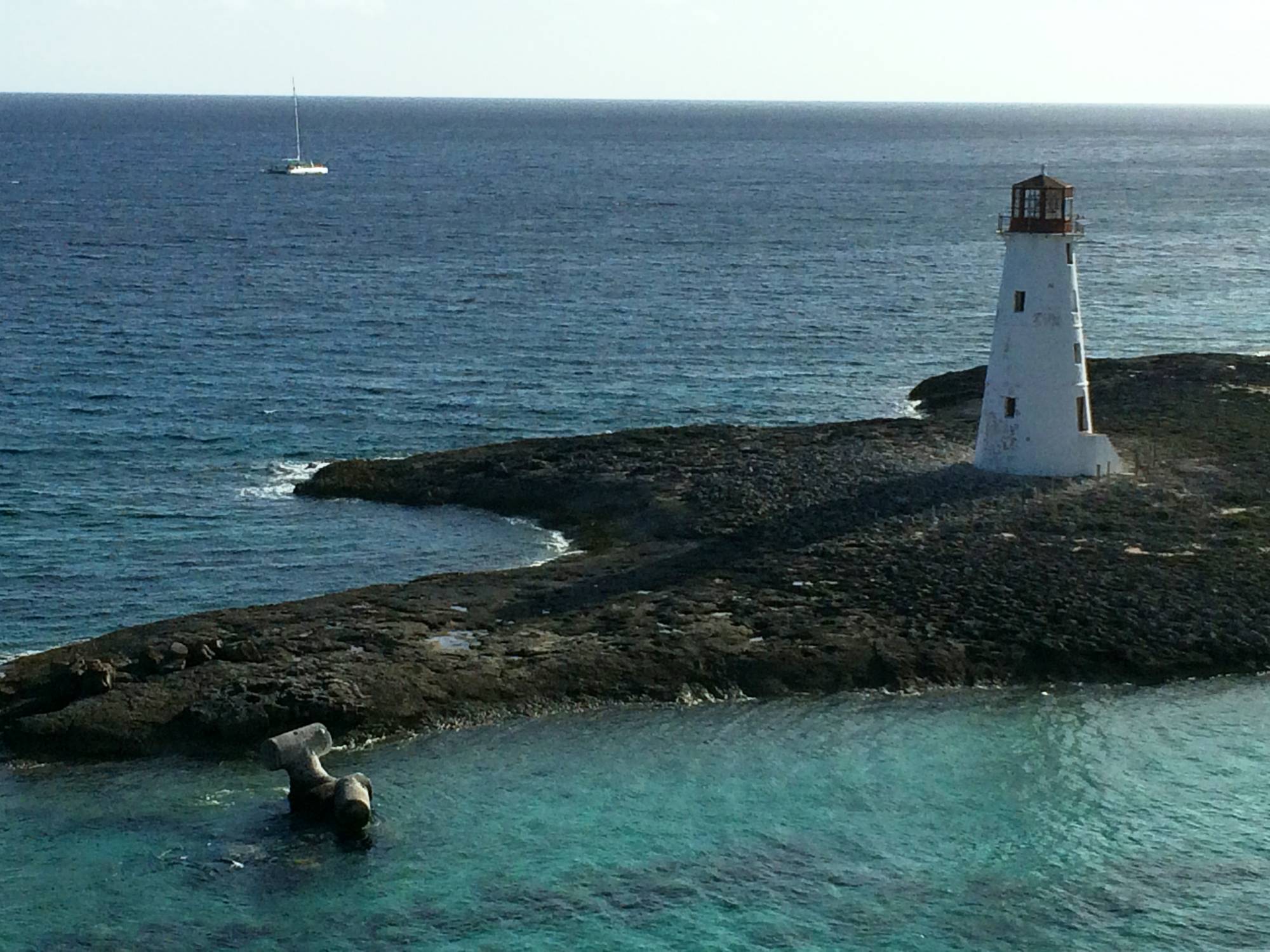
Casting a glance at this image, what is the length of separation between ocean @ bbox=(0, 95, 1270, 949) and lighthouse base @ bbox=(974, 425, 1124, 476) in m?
12.0

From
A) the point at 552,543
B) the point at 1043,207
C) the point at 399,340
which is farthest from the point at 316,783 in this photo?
the point at 399,340

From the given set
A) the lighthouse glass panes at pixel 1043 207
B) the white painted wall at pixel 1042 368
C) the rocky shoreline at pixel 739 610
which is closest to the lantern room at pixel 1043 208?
the lighthouse glass panes at pixel 1043 207

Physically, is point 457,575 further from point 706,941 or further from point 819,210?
point 819,210

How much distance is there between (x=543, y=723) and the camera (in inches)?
1487

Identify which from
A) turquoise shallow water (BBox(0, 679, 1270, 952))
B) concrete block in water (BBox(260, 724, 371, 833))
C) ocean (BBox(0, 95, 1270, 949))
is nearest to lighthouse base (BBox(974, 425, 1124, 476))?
ocean (BBox(0, 95, 1270, 949))

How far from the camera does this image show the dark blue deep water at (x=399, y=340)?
2021 inches

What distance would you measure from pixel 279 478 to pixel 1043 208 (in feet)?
87.5

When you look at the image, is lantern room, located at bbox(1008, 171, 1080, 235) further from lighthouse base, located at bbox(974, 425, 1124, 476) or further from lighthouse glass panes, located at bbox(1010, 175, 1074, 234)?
lighthouse base, located at bbox(974, 425, 1124, 476)

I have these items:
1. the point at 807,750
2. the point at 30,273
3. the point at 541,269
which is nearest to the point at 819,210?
the point at 541,269

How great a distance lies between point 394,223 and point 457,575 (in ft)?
343

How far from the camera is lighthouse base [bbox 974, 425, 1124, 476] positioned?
167ft

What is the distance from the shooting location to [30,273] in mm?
109438

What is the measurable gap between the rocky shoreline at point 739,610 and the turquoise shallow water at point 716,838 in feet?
3.75

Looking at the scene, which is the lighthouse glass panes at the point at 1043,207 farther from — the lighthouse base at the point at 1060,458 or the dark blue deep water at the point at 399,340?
the dark blue deep water at the point at 399,340
